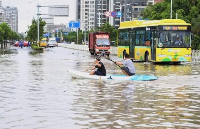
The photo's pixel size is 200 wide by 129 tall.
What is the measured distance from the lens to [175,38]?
40.0 meters

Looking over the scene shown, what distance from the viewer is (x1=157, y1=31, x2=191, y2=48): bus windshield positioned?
39.9m

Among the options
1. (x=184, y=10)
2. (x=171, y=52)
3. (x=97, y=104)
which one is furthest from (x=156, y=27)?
(x=184, y=10)

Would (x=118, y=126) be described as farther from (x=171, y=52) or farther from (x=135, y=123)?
(x=171, y=52)

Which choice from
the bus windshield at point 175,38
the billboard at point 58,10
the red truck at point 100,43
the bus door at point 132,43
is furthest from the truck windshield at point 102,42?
the billboard at point 58,10

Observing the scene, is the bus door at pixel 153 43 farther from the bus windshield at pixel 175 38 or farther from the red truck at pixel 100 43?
the red truck at pixel 100 43

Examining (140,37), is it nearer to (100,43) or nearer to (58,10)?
(100,43)

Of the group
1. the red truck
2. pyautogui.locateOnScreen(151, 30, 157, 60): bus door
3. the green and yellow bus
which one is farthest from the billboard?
pyautogui.locateOnScreen(151, 30, 157, 60): bus door

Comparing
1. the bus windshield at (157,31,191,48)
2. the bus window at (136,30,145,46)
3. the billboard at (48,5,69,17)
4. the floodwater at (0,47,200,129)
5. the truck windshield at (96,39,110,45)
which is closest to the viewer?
the floodwater at (0,47,200,129)

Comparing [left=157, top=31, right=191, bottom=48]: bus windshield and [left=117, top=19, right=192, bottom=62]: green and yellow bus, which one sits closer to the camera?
[left=117, top=19, right=192, bottom=62]: green and yellow bus

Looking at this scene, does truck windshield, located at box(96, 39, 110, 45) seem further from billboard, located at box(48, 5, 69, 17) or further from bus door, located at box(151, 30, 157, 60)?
billboard, located at box(48, 5, 69, 17)

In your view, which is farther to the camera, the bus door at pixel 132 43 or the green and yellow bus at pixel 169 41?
the bus door at pixel 132 43

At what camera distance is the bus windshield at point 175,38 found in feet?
131

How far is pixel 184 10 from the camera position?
88.4 m

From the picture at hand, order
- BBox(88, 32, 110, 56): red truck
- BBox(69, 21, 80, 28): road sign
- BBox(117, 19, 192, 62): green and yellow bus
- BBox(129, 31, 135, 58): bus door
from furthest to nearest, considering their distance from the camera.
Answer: BBox(69, 21, 80, 28): road sign < BBox(88, 32, 110, 56): red truck < BBox(129, 31, 135, 58): bus door < BBox(117, 19, 192, 62): green and yellow bus
